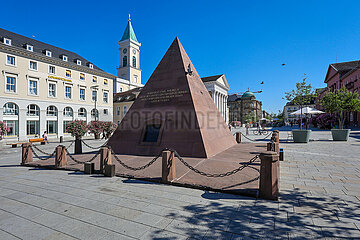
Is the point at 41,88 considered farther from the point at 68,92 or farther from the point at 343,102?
the point at 343,102

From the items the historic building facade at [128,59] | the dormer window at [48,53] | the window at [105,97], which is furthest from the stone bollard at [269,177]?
the historic building facade at [128,59]

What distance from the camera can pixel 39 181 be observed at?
563 cm

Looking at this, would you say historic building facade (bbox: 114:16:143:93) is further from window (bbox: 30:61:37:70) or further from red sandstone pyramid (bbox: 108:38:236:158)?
red sandstone pyramid (bbox: 108:38:236:158)

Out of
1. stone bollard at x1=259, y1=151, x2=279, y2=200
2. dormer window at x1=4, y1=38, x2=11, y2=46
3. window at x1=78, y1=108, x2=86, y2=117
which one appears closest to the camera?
stone bollard at x1=259, y1=151, x2=279, y2=200

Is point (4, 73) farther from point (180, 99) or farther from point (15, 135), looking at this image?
point (180, 99)

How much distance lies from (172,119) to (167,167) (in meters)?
3.89

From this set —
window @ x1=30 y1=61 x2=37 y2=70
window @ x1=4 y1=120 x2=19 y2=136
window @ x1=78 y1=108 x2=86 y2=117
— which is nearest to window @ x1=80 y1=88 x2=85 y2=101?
window @ x1=78 y1=108 x2=86 y2=117

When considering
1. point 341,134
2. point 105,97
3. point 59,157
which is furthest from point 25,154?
point 105,97

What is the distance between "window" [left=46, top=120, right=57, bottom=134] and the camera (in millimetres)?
28497

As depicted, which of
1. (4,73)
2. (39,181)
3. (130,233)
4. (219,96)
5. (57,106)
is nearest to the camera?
(130,233)

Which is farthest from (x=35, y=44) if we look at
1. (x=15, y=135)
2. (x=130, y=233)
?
(x=130, y=233)

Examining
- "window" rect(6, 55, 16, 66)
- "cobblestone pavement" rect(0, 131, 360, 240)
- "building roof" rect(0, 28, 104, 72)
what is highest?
"building roof" rect(0, 28, 104, 72)

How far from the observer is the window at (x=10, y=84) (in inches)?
945

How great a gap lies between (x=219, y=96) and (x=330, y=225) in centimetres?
5738
